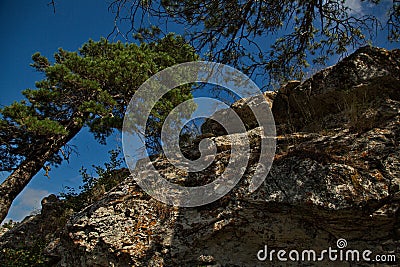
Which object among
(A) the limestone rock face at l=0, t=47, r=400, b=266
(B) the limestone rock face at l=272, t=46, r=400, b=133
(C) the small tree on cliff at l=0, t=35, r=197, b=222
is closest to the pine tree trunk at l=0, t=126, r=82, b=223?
(C) the small tree on cliff at l=0, t=35, r=197, b=222

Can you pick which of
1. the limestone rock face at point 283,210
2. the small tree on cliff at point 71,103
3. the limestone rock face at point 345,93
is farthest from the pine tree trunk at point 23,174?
the limestone rock face at point 345,93

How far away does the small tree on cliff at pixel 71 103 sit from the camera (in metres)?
7.96

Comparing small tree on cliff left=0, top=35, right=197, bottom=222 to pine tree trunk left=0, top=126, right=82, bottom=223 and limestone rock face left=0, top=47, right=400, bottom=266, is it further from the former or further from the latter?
limestone rock face left=0, top=47, right=400, bottom=266

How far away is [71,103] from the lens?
905 cm

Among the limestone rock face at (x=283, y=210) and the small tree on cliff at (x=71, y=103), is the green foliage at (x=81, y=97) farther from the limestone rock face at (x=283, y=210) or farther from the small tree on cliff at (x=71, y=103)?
the limestone rock face at (x=283, y=210)

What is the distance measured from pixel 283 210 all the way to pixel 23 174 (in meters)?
7.45

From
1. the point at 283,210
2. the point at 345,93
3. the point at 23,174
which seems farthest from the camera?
the point at 23,174

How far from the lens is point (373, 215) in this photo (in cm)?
341

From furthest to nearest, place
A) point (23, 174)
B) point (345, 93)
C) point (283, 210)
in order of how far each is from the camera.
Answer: point (23, 174), point (345, 93), point (283, 210)

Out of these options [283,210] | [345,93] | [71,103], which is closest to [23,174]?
[71,103]

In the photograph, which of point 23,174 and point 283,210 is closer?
point 283,210

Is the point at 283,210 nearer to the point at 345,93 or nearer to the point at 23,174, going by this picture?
the point at 345,93

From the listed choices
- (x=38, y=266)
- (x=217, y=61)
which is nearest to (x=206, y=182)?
(x=217, y=61)

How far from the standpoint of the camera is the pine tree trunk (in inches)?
323
